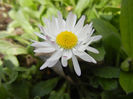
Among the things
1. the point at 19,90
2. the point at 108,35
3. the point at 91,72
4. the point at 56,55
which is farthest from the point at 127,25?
the point at 19,90

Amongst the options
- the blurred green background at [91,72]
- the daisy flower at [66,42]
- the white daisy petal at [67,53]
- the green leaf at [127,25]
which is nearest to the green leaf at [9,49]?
the blurred green background at [91,72]

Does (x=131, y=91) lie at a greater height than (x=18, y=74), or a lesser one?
lesser

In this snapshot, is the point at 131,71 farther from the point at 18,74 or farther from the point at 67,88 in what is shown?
the point at 18,74

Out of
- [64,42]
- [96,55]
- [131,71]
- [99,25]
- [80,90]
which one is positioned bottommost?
[80,90]

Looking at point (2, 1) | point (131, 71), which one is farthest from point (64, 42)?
point (2, 1)

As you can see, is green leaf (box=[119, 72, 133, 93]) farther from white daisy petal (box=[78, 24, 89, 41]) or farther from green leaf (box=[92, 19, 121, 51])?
white daisy petal (box=[78, 24, 89, 41])

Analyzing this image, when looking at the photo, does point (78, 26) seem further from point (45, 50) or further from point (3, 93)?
point (3, 93)
